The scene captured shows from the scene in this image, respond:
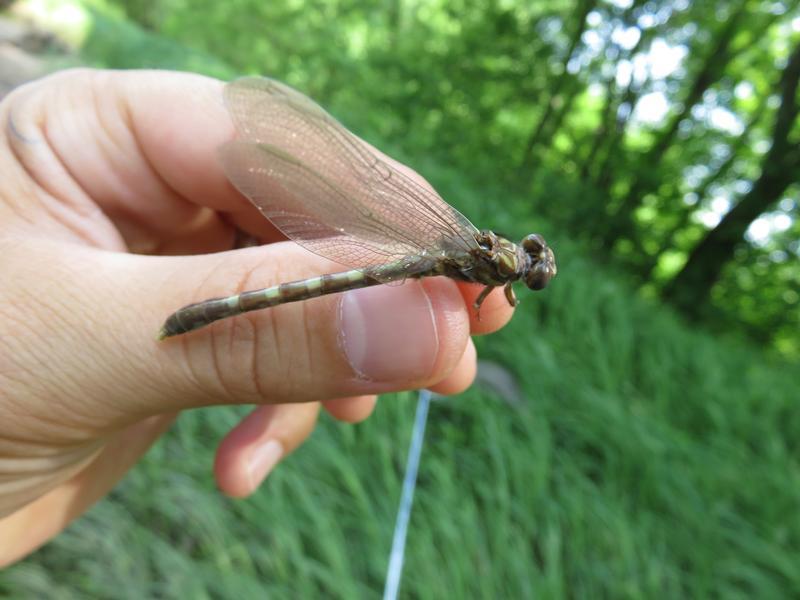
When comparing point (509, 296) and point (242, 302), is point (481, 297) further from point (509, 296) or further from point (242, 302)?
point (242, 302)

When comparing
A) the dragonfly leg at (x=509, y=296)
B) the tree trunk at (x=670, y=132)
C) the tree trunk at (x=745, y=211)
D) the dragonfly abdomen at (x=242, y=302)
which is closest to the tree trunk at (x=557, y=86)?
the tree trunk at (x=670, y=132)

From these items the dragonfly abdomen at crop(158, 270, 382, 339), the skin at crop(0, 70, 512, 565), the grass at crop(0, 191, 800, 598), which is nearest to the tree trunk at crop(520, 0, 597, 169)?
the grass at crop(0, 191, 800, 598)

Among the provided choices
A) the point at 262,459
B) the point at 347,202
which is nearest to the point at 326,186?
the point at 347,202

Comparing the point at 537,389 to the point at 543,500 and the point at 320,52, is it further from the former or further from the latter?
the point at 320,52

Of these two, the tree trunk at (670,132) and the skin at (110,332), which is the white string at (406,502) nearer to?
the skin at (110,332)

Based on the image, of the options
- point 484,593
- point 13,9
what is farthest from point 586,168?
point 13,9

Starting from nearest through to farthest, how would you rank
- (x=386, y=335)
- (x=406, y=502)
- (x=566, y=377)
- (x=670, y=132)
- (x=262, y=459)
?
(x=386, y=335)
(x=262, y=459)
(x=406, y=502)
(x=566, y=377)
(x=670, y=132)

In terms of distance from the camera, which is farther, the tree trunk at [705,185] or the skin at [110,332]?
the tree trunk at [705,185]

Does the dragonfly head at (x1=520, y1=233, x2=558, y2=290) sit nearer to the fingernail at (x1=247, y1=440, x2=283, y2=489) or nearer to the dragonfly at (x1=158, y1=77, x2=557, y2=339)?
the dragonfly at (x1=158, y1=77, x2=557, y2=339)
